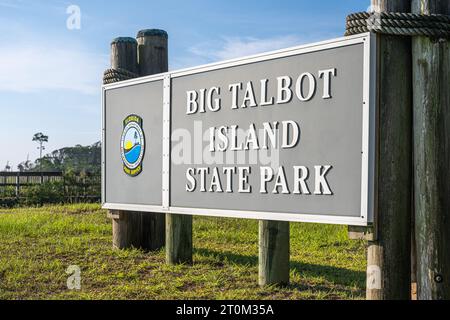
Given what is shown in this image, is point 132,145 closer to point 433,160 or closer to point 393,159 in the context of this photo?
point 393,159

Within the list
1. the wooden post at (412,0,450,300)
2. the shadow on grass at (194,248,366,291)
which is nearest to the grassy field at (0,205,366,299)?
the shadow on grass at (194,248,366,291)

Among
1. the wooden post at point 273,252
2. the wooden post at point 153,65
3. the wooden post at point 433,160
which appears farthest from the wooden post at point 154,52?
the wooden post at point 433,160

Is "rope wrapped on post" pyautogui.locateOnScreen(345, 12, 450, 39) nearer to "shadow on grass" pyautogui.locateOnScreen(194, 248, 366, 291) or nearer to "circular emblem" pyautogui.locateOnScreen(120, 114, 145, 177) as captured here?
"shadow on grass" pyautogui.locateOnScreen(194, 248, 366, 291)

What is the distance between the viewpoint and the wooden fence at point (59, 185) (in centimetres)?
1784

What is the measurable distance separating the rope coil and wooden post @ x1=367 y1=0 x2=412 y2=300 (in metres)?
4.09

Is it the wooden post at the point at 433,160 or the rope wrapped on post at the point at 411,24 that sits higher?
the rope wrapped on post at the point at 411,24

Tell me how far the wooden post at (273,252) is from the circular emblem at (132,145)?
1.94 meters

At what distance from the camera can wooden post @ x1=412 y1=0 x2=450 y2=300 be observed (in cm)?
418

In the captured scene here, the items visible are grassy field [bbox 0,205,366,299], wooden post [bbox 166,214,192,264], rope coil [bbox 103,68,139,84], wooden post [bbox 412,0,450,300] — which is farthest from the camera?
rope coil [bbox 103,68,139,84]

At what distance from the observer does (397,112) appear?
14.1 ft

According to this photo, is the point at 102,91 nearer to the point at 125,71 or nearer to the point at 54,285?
the point at 125,71

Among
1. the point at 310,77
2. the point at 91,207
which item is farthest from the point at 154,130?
the point at 91,207

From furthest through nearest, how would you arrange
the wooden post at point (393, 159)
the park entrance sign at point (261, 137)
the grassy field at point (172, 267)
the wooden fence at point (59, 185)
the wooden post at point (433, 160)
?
the wooden fence at point (59, 185), the grassy field at point (172, 267), the park entrance sign at point (261, 137), the wooden post at point (393, 159), the wooden post at point (433, 160)

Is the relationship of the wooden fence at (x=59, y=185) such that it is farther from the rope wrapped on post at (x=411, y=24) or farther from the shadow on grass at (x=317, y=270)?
the rope wrapped on post at (x=411, y=24)
